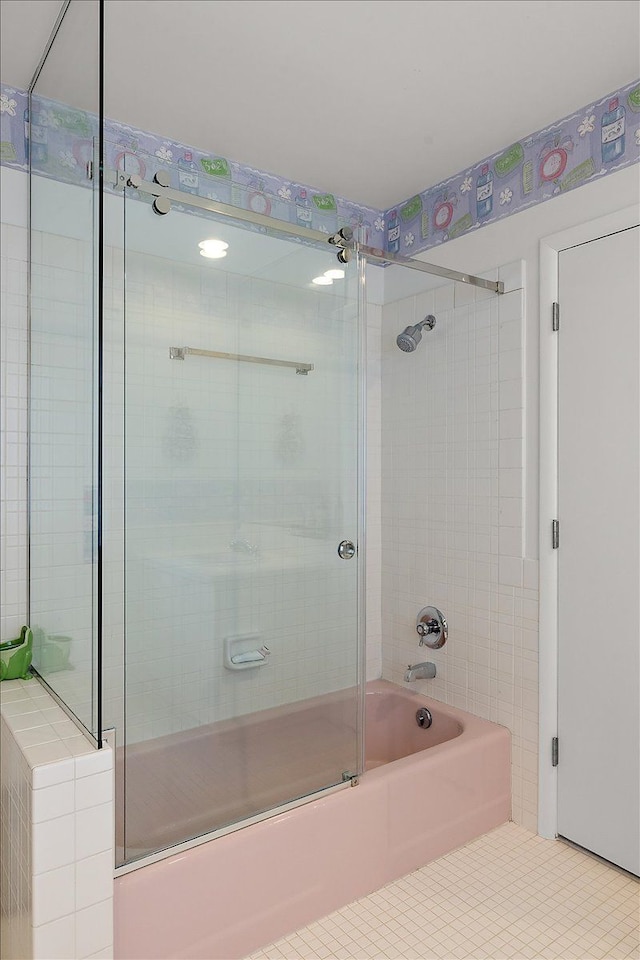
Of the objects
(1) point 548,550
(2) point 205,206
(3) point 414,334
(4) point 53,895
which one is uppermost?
(2) point 205,206

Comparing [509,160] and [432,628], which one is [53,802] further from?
[509,160]

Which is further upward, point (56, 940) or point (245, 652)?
point (245, 652)

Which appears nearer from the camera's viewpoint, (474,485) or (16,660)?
(16,660)

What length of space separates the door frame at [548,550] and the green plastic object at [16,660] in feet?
5.28

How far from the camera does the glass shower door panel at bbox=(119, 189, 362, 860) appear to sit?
161 cm

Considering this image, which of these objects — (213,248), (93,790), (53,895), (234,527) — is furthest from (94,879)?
(213,248)

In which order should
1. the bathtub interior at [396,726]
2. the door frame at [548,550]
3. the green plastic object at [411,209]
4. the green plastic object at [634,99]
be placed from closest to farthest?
the green plastic object at [634,99], the door frame at [548,550], the bathtub interior at [396,726], the green plastic object at [411,209]

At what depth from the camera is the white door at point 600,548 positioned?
1.94m

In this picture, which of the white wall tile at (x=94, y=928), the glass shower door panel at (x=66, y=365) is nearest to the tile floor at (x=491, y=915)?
the white wall tile at (x=94, y=928)

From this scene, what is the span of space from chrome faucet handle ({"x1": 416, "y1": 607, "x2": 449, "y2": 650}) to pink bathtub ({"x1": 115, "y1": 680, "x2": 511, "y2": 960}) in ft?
0.96

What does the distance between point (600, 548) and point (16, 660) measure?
5.74 feet

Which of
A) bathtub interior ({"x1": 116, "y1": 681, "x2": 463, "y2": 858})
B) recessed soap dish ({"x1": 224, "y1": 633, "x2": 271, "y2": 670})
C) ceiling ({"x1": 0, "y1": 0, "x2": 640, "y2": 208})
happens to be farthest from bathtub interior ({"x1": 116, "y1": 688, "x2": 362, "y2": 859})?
ceiling ({"x1": 0, "y1": 0, "x2": 640, "y2": 208})

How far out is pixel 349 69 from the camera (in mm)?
1884

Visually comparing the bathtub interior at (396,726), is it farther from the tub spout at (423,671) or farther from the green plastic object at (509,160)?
the green plastic object at (509,160)
